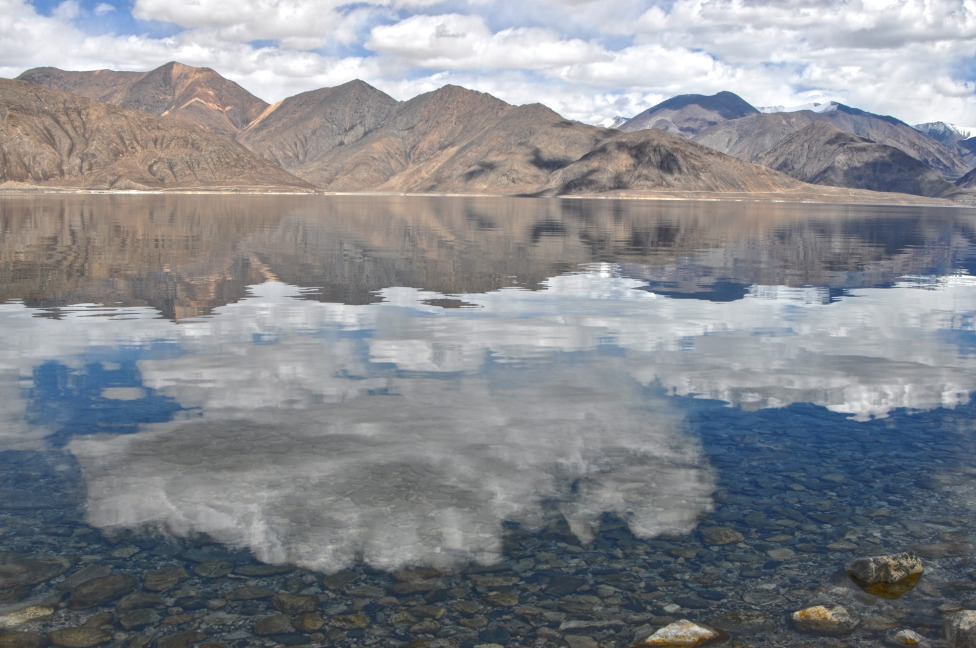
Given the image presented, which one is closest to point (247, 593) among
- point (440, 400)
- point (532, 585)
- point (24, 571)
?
point (24, 571)

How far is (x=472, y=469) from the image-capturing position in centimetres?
1047

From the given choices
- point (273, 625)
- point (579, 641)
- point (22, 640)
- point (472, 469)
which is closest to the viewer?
point (22, 640)

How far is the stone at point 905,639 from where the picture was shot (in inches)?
273

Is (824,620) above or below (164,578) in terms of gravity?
below

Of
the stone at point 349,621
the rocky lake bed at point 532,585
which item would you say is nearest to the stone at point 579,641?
the rocky lake bed at point 532,585

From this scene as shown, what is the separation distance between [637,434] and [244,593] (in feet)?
20.3

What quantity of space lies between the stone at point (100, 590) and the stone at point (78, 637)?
37 cm

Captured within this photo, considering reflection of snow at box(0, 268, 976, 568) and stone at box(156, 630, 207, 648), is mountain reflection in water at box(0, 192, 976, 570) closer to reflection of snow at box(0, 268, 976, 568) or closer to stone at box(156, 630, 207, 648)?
reflection of snow at box(0, 268, 976, 568)

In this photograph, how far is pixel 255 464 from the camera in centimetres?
1045

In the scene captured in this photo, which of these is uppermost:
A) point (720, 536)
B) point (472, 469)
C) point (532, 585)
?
point (472, 469)

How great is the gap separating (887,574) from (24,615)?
7.75 m

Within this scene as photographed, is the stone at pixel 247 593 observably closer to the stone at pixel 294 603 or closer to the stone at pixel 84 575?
the stone at pixel 294 603

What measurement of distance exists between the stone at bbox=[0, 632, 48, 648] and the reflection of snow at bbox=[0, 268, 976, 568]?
205 centimetres

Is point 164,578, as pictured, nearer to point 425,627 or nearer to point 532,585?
point 425,627
